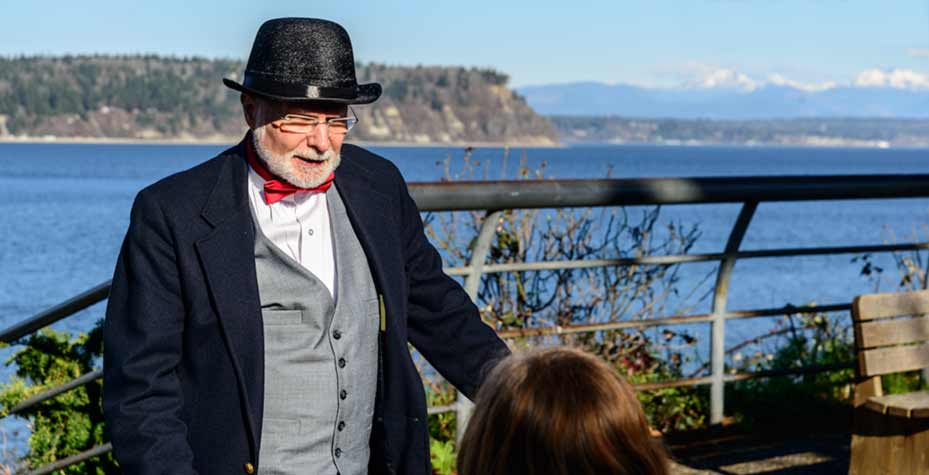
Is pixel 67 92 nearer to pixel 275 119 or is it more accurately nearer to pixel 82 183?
pixel 82 183

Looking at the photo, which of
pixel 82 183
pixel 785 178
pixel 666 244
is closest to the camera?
pixel 785 178

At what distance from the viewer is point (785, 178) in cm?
512

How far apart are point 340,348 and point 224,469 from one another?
1.07 feet

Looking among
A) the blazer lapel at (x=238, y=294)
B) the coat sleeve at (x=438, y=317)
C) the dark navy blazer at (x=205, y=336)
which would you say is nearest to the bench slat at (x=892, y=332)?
the coat sleeve at (x=438, y=317)

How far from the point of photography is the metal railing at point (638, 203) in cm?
416

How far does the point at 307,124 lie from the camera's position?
273 centimetres

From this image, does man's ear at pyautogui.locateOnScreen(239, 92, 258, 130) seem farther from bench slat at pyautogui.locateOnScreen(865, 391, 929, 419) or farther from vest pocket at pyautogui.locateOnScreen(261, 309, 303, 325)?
bench slat at pyautogui.locateOnScreen(865, 391, 929, 419)

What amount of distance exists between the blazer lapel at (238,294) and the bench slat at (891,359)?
2304 millimetres

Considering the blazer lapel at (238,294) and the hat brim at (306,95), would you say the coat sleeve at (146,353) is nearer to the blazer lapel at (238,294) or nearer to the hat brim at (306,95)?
the blazer lapel at (238,294)

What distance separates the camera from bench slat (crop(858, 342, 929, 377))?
427 cm

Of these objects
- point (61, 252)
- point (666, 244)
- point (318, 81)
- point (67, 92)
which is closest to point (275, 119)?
point (318, 81)

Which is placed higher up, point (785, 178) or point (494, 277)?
point (785, 178)

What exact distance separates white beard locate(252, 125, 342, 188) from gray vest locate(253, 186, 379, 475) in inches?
5.1

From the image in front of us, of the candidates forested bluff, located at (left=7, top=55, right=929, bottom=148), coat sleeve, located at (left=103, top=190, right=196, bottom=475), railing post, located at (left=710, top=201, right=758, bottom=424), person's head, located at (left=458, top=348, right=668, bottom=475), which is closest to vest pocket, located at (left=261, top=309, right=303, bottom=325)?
coat sleeve, located at (left=103, top=190, right=196, bottom=475)
